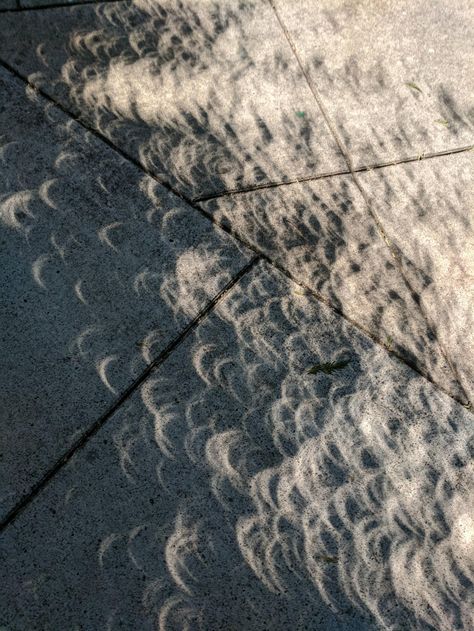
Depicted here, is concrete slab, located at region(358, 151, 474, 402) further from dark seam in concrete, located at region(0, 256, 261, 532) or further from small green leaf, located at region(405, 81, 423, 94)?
dark seam in concrete, located at region(0, 256, 261, 532)

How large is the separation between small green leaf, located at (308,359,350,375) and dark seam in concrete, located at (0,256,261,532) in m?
0.51

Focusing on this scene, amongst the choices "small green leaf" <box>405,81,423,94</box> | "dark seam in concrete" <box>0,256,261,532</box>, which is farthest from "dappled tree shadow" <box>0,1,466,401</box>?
"small green leaf" <box>405,81,423,94</box>

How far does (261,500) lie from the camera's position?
8.49 feet

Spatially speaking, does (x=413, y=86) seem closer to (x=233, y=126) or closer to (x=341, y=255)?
(x=233, y=126)

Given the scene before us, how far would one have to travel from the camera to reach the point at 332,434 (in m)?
2.76

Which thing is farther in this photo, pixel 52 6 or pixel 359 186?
pixel 52 6

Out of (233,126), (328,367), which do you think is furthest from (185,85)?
(328,367)

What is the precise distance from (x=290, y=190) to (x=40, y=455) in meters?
1.72

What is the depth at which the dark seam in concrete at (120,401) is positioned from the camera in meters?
2.43

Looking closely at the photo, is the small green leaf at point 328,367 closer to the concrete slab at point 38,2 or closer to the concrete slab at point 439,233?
the concrete slab at point 439,233

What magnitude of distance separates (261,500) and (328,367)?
647mm

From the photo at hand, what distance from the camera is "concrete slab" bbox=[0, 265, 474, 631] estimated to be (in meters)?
2.38

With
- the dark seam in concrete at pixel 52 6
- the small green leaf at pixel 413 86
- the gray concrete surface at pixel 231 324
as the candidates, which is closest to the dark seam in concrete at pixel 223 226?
the gray concrete surface at pixel 231 324

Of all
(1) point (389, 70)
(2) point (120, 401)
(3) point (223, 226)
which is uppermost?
(1) point (389, 70)
